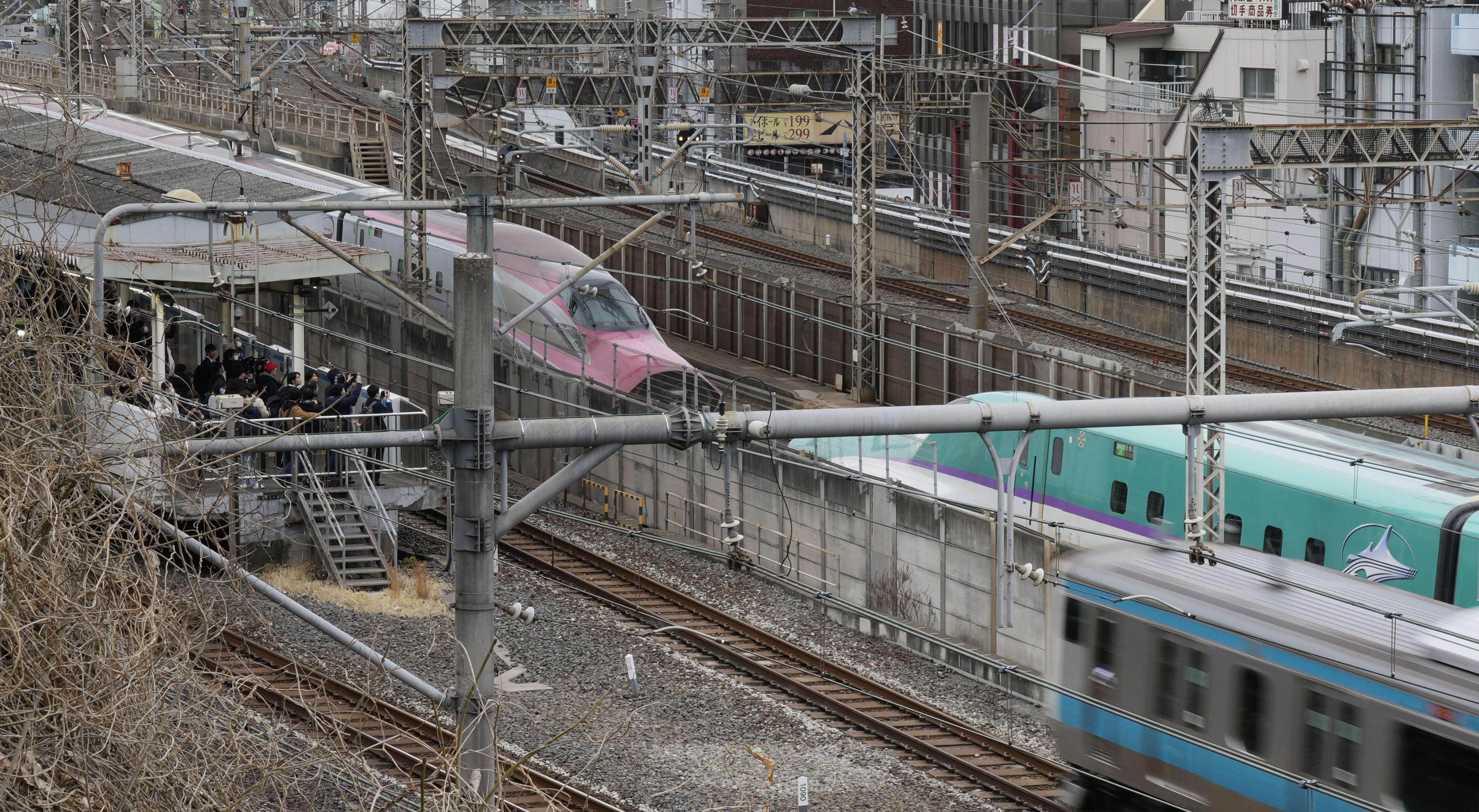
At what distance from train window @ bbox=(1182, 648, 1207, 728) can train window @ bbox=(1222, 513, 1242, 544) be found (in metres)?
7.92

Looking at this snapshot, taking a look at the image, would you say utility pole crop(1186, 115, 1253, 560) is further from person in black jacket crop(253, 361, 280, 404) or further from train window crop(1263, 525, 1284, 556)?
person in black jacket crop(253, 361, 280, 404)

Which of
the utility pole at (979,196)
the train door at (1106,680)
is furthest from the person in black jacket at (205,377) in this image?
the utility pole at (979,196)

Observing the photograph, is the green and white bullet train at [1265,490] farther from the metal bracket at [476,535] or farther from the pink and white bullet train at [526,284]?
the metal bracket at [476,535]

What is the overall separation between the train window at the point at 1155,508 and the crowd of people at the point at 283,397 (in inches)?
352

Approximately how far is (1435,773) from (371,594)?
11745 mm

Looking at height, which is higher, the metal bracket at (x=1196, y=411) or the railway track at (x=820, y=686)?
the metal bracket at (x=1196, y=411)

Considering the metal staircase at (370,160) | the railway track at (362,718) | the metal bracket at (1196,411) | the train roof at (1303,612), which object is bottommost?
the railway track at (362,718)

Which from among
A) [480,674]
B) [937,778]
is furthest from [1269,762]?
[480,674]

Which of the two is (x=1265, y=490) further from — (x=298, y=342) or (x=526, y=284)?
(x=526, y=284)

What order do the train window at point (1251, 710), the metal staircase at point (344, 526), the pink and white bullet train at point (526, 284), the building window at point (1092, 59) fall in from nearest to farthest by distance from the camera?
the train window at point (1251, 710) < the metal staircase at point (344, 526) < the pink and white bullet train at point (526, 284) < the building window at point (1092, 59)

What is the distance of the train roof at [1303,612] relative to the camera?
9.44 metres

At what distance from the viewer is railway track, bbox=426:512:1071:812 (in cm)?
1397

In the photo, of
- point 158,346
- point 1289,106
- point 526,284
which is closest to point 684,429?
point 158,346

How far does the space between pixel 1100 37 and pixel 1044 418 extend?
148ft
